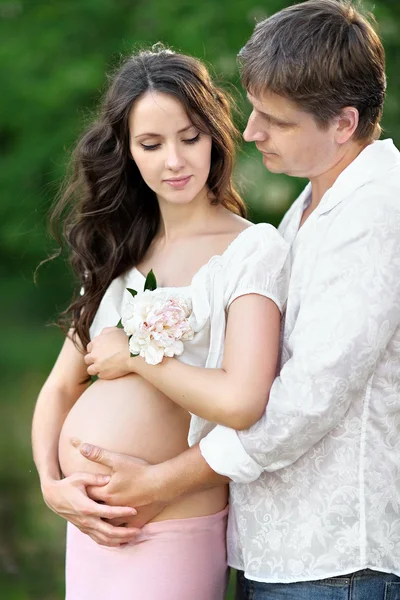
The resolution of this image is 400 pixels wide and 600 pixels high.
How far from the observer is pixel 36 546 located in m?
5.54

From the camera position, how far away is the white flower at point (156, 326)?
2.46 metres

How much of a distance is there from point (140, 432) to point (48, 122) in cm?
584

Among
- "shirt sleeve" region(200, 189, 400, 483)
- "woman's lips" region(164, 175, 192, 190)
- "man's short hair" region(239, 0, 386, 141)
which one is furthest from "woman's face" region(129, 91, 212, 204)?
"shirt sleeve" region(200, 189, 400, 483)

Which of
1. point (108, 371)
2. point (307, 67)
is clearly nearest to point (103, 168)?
point (108, 371)

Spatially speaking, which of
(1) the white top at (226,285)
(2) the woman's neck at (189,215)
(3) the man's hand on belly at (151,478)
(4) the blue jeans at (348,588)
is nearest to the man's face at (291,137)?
(1) the white top at (226,285)

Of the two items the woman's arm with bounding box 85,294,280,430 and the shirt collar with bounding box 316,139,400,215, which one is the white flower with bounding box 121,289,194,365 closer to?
the woman's arm with bounding box 85,294,280,430

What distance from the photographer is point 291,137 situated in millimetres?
2375

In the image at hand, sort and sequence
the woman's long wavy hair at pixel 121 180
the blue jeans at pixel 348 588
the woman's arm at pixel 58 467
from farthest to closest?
the woman's long wavy hair at pixel 121 180, the woman's arm at pixel 58 467, the blue jeans at pixel 348 588

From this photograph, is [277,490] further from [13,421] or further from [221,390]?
[13,421]

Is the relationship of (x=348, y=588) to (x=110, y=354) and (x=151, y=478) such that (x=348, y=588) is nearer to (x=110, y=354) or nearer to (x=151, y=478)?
(x=151, y=478)

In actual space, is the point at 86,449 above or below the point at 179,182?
below

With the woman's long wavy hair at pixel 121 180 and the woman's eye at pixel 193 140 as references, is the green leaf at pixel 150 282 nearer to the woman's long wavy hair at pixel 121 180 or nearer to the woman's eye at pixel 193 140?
the woman's long wavy hair at pixel 121 180

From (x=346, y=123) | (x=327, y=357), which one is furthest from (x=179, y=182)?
(x=327, y=357)

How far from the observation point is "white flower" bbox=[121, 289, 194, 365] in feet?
8.06
